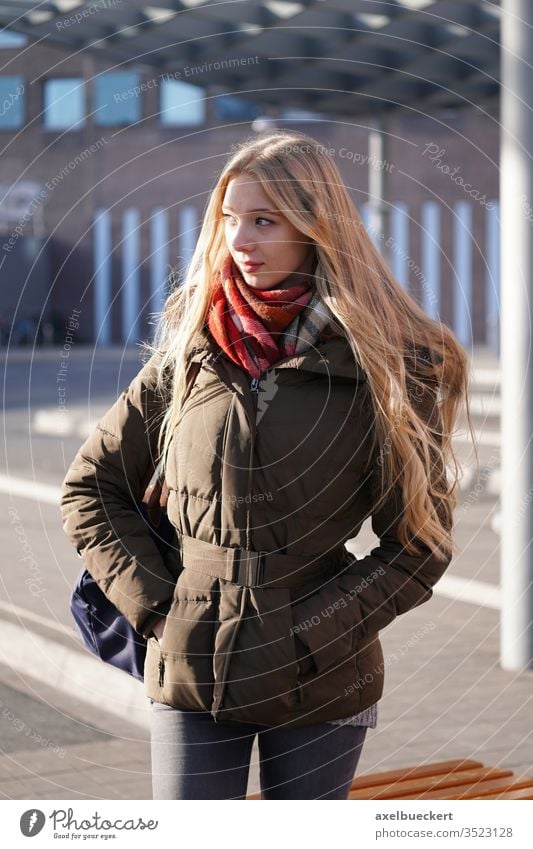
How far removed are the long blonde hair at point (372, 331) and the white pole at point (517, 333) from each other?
287cm

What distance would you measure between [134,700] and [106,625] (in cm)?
242

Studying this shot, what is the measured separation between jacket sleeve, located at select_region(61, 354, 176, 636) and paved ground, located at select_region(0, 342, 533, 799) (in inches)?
21.3

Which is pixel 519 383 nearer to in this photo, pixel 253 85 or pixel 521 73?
pixel 521 73

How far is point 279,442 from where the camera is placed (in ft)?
7.79

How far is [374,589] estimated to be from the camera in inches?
97.0

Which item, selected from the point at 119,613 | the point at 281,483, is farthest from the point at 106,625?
the point at 281,483

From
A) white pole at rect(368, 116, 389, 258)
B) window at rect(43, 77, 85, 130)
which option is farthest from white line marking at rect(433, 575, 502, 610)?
window at rect(43, 77, 85, 130)

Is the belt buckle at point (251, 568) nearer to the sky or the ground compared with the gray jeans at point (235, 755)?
nearer to the sky

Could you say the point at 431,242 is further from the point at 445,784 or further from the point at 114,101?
the point at 445,784

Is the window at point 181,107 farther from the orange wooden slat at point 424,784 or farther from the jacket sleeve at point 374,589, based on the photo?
the jacket sleeve at point 374,589

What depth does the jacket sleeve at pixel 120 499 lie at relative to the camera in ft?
8.29

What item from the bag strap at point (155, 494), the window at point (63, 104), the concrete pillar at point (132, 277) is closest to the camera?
the bag strap at point (155, 494)

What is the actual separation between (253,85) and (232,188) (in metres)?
7.50

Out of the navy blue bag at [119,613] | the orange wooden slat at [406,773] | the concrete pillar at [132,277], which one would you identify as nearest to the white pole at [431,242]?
the concrete pillar at [132,277]
